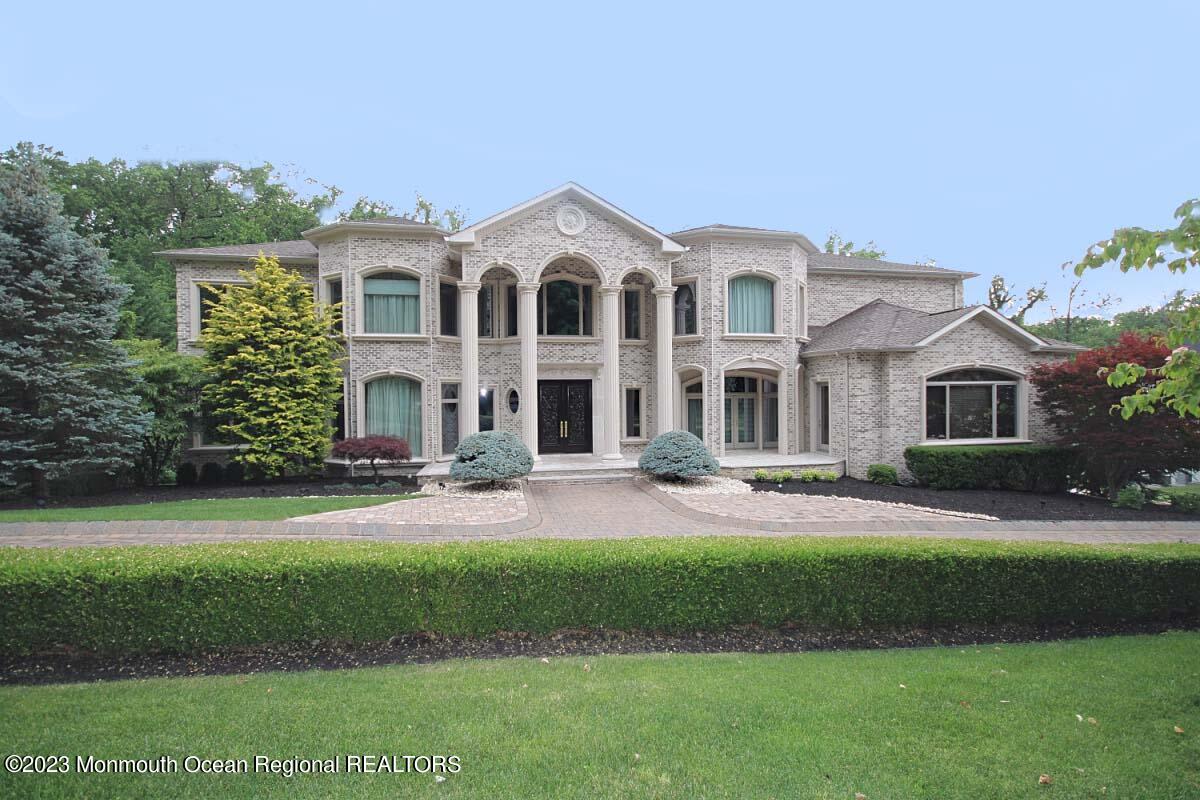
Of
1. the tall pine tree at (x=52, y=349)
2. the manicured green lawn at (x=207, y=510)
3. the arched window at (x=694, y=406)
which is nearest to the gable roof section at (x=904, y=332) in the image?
the arched window at (x=694, y=406)

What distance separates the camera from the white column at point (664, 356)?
19078 mm

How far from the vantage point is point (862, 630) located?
7516 mm

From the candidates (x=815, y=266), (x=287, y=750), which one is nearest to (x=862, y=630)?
(x=287, y=750)

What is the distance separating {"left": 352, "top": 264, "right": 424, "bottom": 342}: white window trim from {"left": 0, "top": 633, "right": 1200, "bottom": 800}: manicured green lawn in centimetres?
1375

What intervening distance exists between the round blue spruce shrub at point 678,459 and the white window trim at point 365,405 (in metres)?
6.46

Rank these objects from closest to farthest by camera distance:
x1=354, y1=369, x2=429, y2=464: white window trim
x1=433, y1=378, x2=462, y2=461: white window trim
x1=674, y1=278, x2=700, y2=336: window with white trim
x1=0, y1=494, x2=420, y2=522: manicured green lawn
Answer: x1=0, y1=494, x2=420, y2=522: manicured green lawn → x1=354, y1=369, x2=429, y2=464: white window trim → x1=433, y1=378, x2=462, y2=461: white window trim → x1=674, y1=278, x2=700, y2=336: window with white trim

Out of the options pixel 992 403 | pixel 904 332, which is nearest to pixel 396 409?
pixel 904 332

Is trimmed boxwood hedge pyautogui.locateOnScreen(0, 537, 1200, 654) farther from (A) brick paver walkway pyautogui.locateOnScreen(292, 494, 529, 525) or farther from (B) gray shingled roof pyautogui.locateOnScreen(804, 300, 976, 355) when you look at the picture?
(B) gray shingled roof pyautogui.locateOnScreen(804, 300, 976, 355)

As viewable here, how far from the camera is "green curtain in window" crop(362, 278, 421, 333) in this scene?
1880 centimetres

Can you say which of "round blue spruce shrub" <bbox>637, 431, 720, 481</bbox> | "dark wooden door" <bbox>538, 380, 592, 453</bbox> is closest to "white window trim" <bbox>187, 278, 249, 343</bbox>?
"dark wooden door" <bbox>538, 380, 592, 453</bbox>

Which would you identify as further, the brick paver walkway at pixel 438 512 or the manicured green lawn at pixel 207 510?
the brick paver walkway at pixel 438 512

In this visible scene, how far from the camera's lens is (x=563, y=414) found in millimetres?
20797

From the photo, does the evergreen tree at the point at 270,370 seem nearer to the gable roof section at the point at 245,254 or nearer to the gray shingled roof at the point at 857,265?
the gable roof section at the point at 245,254

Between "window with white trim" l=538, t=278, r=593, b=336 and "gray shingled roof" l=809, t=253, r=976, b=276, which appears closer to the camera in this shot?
"window with white trim" l=538, t=278, r=593, b=336
